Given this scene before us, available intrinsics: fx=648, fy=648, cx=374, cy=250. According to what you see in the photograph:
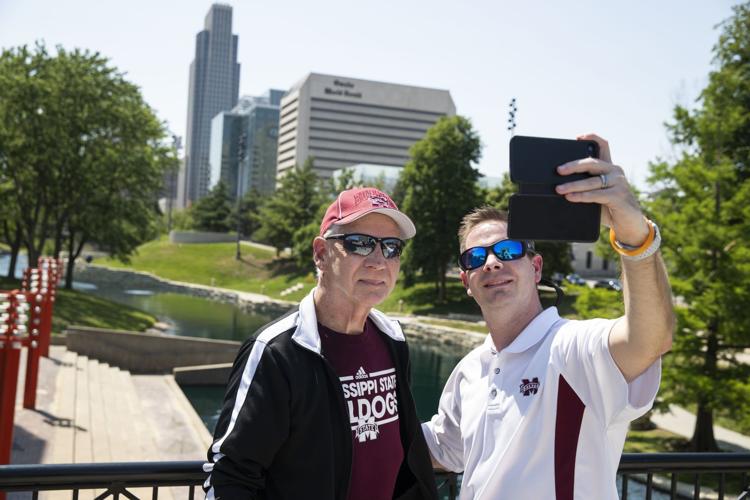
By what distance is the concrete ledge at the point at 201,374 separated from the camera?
20391 millimetres

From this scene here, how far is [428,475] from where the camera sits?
2.68 m

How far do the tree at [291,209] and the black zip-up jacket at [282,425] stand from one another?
62199mm

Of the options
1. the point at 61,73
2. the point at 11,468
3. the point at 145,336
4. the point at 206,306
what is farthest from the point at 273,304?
the point at 11,468

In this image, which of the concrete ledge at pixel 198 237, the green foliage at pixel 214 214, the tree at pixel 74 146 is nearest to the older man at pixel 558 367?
the tree at pixel 74 146

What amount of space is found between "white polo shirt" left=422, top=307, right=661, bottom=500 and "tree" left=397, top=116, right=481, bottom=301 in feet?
130

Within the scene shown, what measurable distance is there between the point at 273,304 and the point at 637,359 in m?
45.9

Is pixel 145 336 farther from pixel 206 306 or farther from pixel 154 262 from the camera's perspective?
pixel 154 262

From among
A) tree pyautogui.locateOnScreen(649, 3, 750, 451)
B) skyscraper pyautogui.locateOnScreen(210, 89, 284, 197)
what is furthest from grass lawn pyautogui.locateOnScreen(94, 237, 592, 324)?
skyscraper pyautogui.locateOnScreen(210, 89, 284, 197)

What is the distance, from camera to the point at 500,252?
272cm

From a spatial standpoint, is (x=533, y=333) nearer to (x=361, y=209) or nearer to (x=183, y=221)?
(x=361, y=209)

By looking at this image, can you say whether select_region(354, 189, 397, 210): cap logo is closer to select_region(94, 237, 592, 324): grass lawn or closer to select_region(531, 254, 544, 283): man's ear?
select_region(531, 254, 544, 283): man's ear

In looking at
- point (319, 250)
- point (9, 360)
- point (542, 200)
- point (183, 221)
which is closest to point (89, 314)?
point (9, 360)

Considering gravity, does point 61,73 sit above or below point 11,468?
above

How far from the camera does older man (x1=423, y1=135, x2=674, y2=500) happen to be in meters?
1.98
